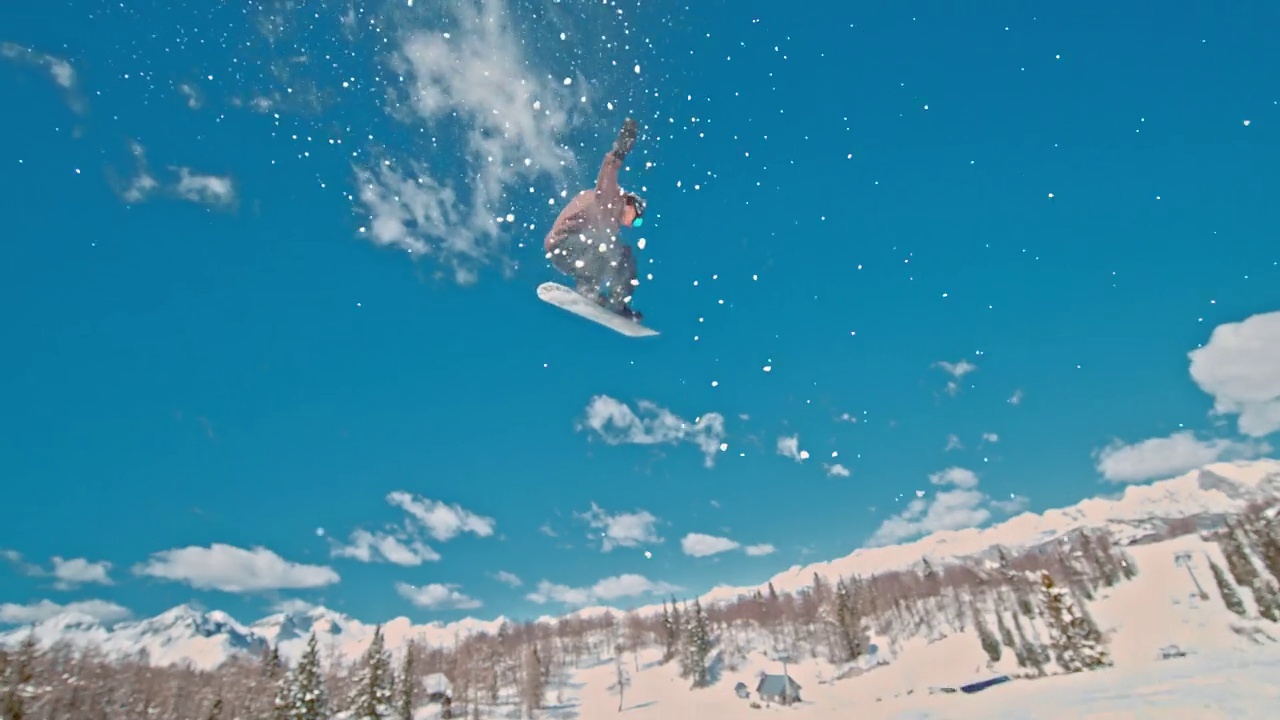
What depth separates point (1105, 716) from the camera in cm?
2694

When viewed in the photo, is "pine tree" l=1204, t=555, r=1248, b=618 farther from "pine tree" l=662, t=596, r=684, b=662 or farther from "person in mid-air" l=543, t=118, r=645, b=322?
"person in mid-air" l=543, t=118, r=645, b=322

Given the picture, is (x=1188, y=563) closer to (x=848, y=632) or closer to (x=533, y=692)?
(x=848, y=632)

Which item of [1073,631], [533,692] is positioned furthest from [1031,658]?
[533,692]

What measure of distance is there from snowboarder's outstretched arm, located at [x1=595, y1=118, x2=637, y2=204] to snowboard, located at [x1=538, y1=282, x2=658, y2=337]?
7.42 ft

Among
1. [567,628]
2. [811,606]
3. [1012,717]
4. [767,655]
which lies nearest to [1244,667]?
[1012,717]

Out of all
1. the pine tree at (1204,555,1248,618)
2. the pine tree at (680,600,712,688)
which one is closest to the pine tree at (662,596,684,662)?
the pine tree at (680,600,712,688)

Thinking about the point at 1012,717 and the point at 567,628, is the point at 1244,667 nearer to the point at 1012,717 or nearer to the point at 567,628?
the point at 1012,717

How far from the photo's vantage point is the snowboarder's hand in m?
10.8

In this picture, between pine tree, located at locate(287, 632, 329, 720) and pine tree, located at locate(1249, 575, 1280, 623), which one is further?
pine tree, located at locate(1249, 575, 1280, 623)

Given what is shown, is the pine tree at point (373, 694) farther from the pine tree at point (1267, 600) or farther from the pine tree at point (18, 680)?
the pine tree at point (1267, 600)

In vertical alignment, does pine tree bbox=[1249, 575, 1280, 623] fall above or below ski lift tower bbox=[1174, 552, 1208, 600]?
below

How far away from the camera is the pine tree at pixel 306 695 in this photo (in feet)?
150

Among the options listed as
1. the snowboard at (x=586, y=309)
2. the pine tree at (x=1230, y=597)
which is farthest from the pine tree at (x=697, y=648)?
the snowboard at (x=586, y=309)

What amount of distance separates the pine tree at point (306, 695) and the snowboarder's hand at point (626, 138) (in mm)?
51552
